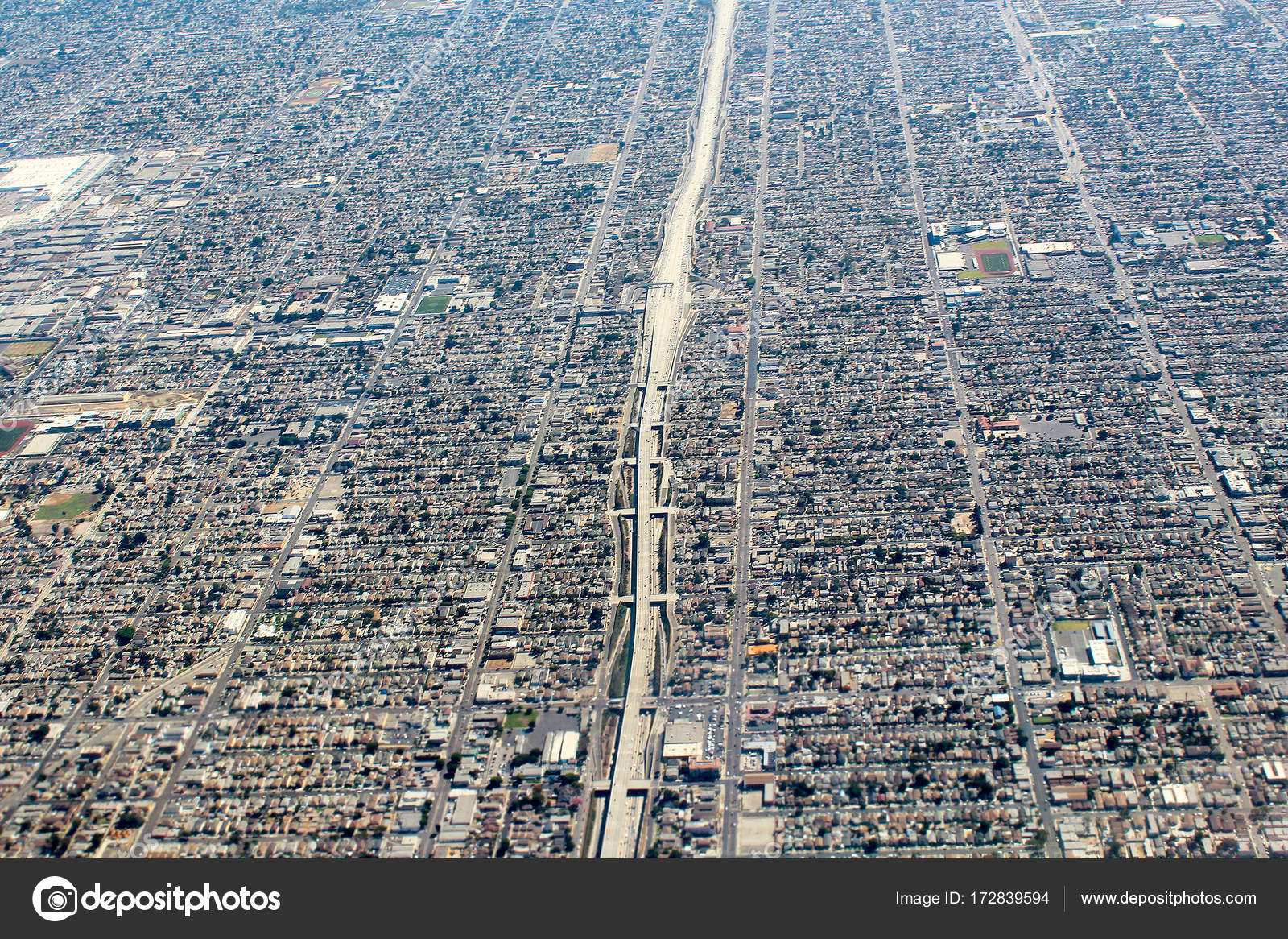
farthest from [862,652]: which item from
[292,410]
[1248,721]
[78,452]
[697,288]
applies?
[78,452]

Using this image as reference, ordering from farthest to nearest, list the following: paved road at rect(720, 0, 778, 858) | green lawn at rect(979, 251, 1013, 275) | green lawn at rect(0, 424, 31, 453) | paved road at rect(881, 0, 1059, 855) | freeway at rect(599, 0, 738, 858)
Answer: green lawn at rect(979, 251, 1013, 275) → green lawn at rect(0, 424, 31, 453) → freeway at rect(599, 0, 738, 858) → paved road at rect(720, 0, 778, 858) → paved road at rect(881, 0, 1059, 855)

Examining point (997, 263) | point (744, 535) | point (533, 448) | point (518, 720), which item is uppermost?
point (997, 263)

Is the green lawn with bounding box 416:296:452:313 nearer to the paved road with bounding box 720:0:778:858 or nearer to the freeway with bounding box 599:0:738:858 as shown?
the freeway with bounding box 599:0:738:858

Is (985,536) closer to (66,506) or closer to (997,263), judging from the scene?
(997,263)

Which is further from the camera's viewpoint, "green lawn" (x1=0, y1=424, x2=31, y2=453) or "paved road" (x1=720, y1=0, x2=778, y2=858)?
"green lawn" (x1=0, y1=424, x2=31, y2=453)
